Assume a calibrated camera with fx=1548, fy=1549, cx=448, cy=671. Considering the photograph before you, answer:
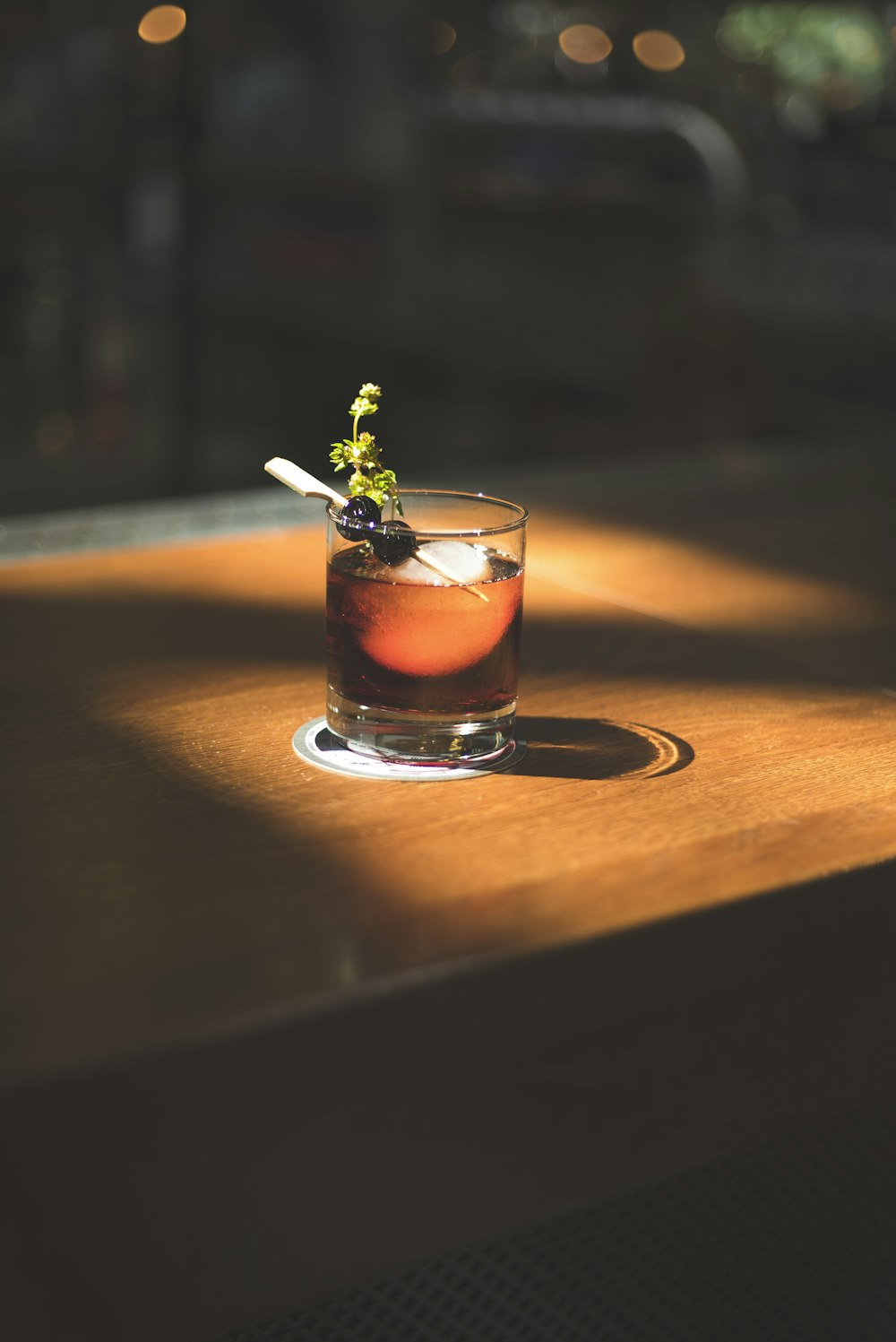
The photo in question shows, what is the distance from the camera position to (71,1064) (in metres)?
0.44

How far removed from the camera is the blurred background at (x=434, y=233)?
336cm

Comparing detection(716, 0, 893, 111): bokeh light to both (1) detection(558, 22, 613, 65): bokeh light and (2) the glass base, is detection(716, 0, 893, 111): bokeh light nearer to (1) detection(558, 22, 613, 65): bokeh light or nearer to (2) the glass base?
(1) detection(558, 22, 613, 65): bokeh light

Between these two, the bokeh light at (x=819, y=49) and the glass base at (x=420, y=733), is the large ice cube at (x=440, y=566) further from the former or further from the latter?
the bokeh light at (x=819, y=49)

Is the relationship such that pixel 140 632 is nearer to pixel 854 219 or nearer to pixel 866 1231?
pixel 866 1231

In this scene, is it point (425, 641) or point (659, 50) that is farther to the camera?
point (659, 50)

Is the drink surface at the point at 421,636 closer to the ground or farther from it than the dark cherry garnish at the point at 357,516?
closer to the ground

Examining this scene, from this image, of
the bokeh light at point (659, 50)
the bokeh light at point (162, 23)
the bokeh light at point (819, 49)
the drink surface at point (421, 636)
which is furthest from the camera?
the bokeh light at point (659, 50)

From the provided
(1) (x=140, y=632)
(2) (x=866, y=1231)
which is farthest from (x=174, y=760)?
(2) (x=866, y=1231)

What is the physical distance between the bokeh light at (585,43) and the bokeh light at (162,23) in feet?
11.4

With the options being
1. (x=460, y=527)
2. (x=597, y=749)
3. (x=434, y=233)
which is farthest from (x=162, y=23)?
(x=597, y=749)

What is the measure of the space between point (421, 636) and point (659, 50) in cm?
641

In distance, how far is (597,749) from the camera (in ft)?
2.35

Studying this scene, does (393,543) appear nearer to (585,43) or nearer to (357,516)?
(357,516)

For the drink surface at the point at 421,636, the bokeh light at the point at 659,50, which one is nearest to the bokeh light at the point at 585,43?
the bokeh light at the point at 659,50
